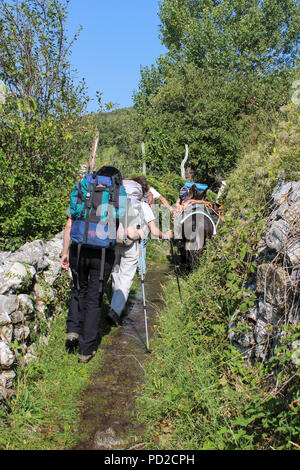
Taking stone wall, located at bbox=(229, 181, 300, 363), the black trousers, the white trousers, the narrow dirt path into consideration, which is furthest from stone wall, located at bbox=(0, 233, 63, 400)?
stone wall, located at bbox=(229, 181, 300, 363)

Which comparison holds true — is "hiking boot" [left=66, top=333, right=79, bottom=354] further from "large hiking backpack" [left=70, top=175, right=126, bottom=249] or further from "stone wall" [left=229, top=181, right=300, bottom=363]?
"stone wall" [left=229, top=181, right=300, bottom=363]

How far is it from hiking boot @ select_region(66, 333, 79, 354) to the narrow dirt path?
1.27 ft

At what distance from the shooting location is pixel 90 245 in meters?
3.97

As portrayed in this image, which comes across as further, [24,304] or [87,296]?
[87,296]

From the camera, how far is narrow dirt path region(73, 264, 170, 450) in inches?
125

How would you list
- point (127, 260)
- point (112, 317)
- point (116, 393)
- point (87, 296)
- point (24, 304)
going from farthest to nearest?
point (127, 260) < point (112, 317) < point (87, 296) < point (24, 304) < point (116, 393)

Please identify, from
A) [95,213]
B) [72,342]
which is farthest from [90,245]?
[72,342]

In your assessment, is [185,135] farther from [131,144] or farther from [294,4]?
[294,4]

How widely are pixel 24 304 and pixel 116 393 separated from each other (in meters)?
1.34

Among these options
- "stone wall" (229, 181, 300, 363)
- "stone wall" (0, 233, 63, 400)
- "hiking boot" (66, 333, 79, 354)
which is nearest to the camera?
"stone wall" (229, 181, 300, 363)

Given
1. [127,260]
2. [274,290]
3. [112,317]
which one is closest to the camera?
[274,290]

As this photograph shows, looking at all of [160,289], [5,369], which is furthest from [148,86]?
[5,369]

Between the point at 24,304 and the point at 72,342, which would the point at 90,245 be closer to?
the point at 24,304

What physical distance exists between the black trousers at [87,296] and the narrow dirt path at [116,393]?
15.6 inches
